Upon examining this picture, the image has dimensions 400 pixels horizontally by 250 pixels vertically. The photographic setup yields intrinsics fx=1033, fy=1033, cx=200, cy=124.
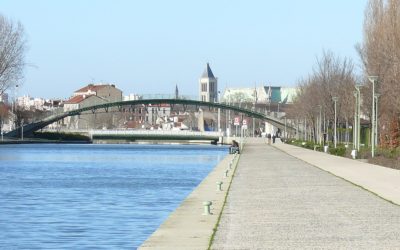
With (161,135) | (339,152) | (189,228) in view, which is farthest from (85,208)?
(161,135)

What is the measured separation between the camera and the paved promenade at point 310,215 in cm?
1884

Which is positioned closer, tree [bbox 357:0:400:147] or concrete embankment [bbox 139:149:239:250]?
concrete embankment [bbox 139:149:239:250]

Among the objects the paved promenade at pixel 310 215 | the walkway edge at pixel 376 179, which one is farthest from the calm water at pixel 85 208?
the walkway edge at pixel 376 179

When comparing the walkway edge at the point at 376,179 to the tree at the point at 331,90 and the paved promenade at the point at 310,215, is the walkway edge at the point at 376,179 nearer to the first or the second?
the paved promenade at the point at 310,215

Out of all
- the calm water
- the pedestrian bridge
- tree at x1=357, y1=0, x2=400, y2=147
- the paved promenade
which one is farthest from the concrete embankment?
the pedestrian bridge

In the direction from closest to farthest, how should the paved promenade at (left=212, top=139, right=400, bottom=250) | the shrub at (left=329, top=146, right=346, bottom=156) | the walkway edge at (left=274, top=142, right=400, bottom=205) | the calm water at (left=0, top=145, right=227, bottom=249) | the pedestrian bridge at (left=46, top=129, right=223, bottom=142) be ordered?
the paved promenade at (left=212, top=139, right=400, bottom=250) < the calm water at (left=0, top=145, right=227, bottom=249) < the walkway edge at (left=274, top=142, right=400, bottom=205) < the shrub at (left=329, top=146, right=346, bottom=156) < the pedestrian bridge at (left=46, top=129, right=223, bottom=142)

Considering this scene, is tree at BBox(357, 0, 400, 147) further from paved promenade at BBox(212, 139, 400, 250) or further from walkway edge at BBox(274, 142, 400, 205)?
paved promenade at BBox(212, 139, 400, 250)

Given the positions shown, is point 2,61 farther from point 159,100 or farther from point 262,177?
point 262,177

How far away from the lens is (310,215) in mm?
24406

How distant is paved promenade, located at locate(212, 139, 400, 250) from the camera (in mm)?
18844

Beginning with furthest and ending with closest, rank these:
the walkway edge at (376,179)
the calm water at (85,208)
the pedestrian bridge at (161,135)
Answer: the pedestrian bridge at (161,135) → the walkway edge at (376,179) → the calm water at (85,208)

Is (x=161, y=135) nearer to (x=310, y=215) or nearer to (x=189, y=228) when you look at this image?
(x=310, y=215)

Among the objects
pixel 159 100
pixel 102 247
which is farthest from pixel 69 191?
pixel 159 100

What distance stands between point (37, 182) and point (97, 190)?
6.94 meters
